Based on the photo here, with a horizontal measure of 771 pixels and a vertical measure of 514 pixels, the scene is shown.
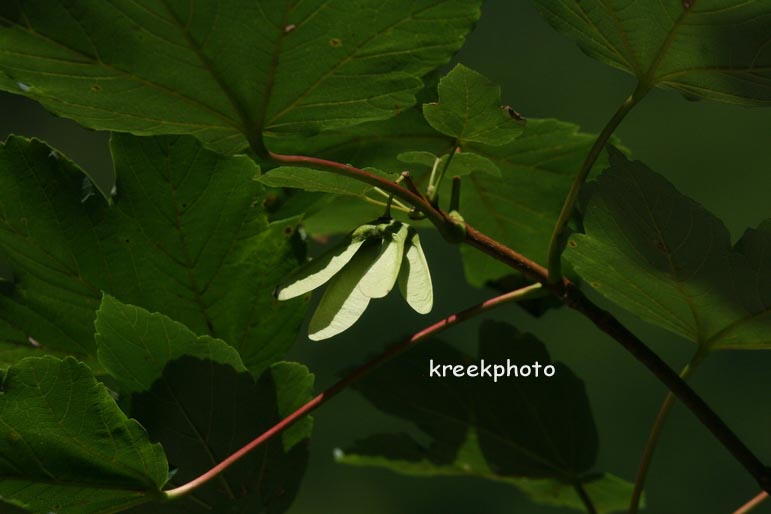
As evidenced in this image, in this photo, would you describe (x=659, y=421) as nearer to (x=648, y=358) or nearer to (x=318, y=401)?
(x=648, y=358)

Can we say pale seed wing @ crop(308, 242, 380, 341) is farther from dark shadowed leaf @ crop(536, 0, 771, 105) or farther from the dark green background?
the dark green background

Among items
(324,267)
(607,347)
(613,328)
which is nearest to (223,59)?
(324,267)

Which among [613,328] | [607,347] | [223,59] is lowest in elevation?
[607,347]

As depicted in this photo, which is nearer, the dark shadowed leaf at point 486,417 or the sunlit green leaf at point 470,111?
the sunlit green leaf at point 470,111

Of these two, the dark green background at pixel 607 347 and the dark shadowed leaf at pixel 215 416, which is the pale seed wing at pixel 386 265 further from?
the dark green background at pixel 607 347

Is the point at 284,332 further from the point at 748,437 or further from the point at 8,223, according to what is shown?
the point at 748,437

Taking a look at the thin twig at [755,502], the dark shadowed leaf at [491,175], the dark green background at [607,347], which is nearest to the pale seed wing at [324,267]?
the dark shadowed leaf at [491,175]
